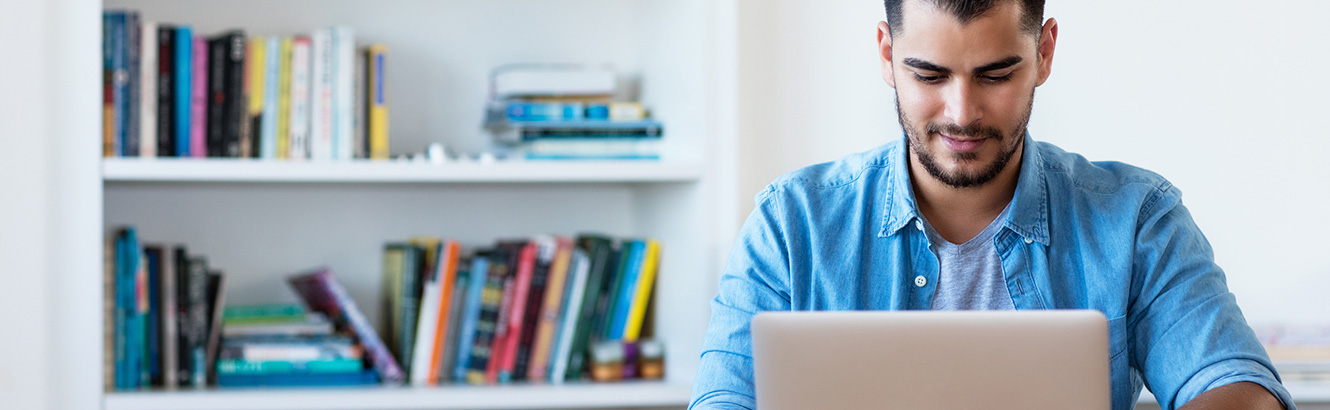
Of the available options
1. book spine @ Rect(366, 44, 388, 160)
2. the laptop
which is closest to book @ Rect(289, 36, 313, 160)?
book spine @ Rect(366, 44, 388, 160)

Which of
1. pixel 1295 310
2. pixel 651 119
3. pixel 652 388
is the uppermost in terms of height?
pixel 651 119

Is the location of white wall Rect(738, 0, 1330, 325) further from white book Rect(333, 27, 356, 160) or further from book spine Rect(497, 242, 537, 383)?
white book Rect(333, 27, 356, 160)

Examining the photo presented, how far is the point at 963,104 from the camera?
1.20 meters

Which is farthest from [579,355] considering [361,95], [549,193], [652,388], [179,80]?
[179,80]

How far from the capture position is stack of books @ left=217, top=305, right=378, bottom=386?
184 centimetres

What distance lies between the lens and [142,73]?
5.89 feet

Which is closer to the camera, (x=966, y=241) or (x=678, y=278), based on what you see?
(x=966, y=241)

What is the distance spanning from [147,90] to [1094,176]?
1396 millimetres

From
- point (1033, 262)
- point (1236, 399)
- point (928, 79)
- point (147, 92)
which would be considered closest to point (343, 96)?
point (147, 92)

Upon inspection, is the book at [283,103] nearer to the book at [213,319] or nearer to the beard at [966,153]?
the book at [213,319]

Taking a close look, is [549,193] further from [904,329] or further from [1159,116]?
[904,329]

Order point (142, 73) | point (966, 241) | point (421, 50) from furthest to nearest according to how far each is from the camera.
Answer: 1. point (421, 50)
2. point (142, 73)
3. point (966, 241)

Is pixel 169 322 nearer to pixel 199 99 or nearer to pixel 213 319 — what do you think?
pixel 213 319

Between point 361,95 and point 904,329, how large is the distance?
1259 mm
